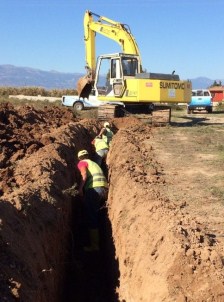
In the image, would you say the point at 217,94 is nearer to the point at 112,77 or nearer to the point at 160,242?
the point at 112,77

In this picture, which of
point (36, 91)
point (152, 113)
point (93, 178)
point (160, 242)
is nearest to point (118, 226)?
point (93, 178)

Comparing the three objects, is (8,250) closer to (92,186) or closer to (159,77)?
(92,186)

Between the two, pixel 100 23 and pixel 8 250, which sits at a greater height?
pixel 100 23

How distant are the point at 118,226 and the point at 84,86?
1319 centimetres

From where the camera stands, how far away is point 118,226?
826 centimetres

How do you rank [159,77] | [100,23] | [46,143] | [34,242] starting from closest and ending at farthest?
[34,242], [46,143], [159,77], [100,23]

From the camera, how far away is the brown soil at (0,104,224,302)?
17.0 feet

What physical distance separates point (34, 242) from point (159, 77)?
580 inches

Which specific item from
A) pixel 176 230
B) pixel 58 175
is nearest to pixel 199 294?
pixel 176 230

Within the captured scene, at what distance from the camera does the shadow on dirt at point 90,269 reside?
7.78m

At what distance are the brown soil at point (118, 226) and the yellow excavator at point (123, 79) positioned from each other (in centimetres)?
566

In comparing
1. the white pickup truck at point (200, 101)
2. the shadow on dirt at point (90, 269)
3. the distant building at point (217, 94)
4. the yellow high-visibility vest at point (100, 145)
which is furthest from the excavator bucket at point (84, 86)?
the distant building at point (217, 94)

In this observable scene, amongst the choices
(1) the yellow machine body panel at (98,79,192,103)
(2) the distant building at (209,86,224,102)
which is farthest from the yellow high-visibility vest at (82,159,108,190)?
(2) the distant building at (209,86,224,102)

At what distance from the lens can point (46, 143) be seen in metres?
11.8
